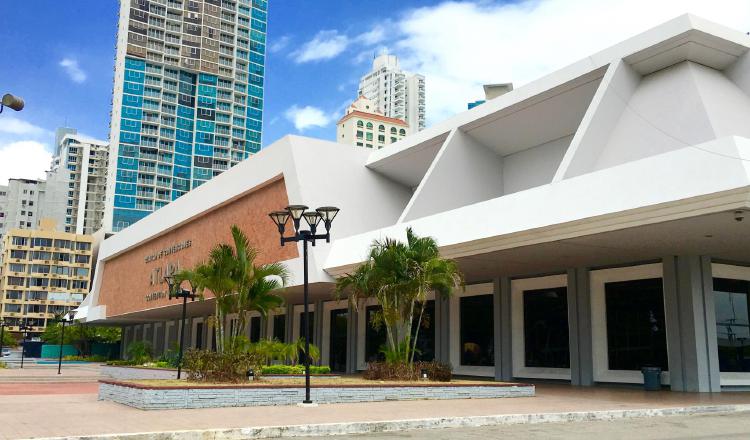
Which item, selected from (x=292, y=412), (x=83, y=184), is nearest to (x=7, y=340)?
(x=83, y=184)

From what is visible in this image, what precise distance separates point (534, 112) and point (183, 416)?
15975 mm

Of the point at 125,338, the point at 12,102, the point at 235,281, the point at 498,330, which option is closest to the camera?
the point at 12,102

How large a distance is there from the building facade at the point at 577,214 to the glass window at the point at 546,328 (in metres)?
0.05

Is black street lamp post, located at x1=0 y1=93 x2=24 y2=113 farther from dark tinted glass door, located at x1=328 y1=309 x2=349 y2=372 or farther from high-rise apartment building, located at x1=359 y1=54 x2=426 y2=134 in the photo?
high-rise apartment building, located at x1=359 y1=54 x2=426 y2=134

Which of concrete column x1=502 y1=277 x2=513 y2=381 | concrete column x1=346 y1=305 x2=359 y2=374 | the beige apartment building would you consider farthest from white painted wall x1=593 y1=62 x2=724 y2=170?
the beige apartment building

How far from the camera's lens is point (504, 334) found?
24.3 meters

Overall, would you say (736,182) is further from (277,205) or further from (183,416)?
(277,205)

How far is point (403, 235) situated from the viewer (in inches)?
887

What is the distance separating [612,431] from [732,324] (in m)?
11.4

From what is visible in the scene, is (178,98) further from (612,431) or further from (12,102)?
(612,431)

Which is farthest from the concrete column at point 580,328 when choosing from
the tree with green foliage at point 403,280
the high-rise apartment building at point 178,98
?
the high-rise apartment building at point 178,98

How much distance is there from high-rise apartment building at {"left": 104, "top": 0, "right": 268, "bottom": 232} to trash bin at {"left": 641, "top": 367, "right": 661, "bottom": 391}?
87532 millimetres

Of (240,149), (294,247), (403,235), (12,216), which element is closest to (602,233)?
(403,235)

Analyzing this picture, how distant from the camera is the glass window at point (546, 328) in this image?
22922mm
